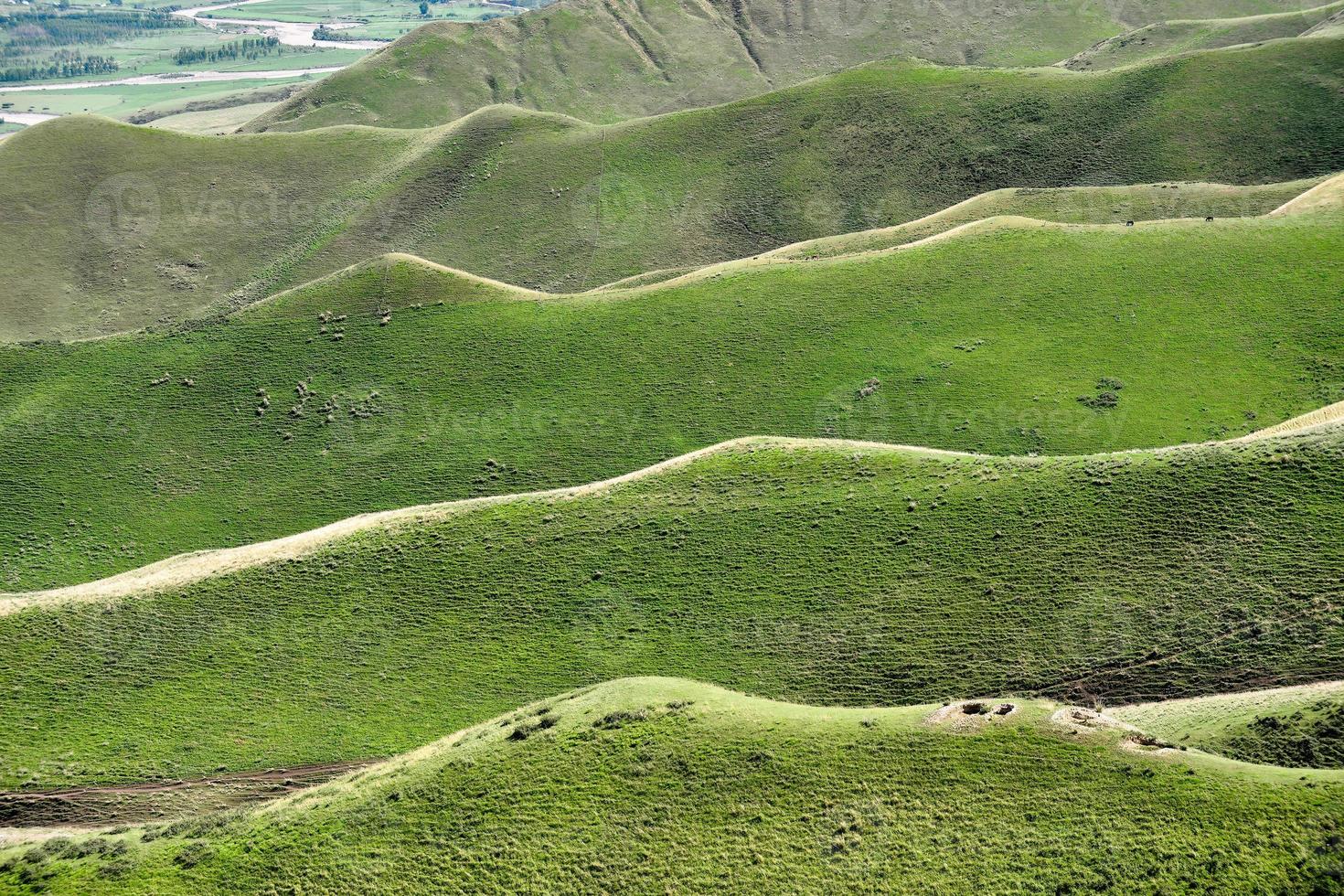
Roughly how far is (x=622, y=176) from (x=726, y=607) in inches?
3766

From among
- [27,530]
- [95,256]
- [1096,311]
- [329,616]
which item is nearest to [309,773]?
[329,616]

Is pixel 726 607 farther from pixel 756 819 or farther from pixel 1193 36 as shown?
pixel 1193 36

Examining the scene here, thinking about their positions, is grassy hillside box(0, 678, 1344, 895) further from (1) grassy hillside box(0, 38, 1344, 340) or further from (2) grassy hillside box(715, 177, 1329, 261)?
(1) grassy hillside box(0, 38, 1344, 340)

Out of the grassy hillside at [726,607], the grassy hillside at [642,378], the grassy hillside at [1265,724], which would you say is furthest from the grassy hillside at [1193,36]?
the grassy hillside at [1265,724]

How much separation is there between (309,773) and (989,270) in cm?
6573

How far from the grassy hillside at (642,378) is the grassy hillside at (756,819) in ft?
120

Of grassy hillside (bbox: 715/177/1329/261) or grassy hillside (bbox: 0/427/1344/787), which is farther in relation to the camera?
grassy hillside (bbox: 715/177/1329/261)

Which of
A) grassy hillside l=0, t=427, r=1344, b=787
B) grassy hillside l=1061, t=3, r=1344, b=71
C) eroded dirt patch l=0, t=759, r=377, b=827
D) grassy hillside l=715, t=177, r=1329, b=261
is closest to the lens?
eroded dirt patch l=0, t=759, r=377, b=827

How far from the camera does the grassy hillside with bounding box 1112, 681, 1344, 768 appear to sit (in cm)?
3878

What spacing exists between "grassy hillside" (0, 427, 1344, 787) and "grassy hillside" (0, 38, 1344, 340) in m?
70.1

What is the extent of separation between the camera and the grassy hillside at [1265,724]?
127ft

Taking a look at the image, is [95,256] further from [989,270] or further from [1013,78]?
[1013,78]

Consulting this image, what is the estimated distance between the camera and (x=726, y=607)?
2219 inches

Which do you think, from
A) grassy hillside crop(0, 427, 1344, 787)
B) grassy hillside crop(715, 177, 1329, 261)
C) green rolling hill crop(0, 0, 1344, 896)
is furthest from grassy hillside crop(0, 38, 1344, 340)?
grassy hillside crop(0, 427, 1344, 787)
